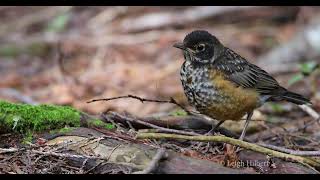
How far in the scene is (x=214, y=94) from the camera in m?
5.41

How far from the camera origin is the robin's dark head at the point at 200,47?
18.5 ft

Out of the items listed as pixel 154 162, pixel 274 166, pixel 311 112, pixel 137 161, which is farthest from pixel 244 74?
pixel 154 162

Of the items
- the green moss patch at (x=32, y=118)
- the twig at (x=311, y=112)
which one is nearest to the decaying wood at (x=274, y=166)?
the green moss patch at (x=32, y=118)

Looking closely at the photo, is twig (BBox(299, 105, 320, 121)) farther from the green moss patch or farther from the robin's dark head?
the green moss patch

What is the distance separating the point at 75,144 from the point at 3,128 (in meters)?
0.61

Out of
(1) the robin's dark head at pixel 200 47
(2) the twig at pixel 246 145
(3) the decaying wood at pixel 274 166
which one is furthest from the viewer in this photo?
(1) the robin's dark head at pixel 200 47

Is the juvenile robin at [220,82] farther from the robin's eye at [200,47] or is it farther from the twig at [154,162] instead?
the twig at [154,162]

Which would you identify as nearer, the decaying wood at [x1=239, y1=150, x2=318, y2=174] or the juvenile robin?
the decaying wood at [x1=239, y1=150, x2=318, y2=174]

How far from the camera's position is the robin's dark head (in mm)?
5652

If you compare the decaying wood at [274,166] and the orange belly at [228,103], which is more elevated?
the orange belly at [228,103]

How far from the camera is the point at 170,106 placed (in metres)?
8.07

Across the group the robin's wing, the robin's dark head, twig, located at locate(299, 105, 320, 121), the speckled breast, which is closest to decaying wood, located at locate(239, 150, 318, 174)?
the speckled breast

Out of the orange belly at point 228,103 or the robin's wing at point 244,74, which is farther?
the robin's wing at point 244,74
